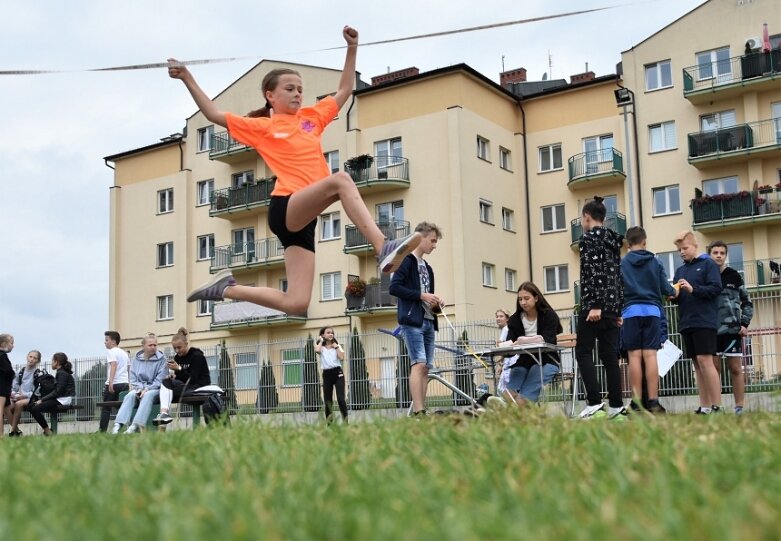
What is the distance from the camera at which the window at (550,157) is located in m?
43.2

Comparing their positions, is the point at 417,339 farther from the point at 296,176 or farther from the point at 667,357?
the point at 667,357

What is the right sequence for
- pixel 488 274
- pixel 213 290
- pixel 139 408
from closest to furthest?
pixel 213 290
pixel 139 408
pixel 488 274

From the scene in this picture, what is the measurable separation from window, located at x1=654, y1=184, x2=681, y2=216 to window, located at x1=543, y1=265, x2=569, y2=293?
4.83 metres

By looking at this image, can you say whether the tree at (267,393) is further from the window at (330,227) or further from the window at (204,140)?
the window at (204,140)

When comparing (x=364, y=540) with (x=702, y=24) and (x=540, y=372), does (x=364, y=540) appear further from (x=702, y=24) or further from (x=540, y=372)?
(x=702, y=24)

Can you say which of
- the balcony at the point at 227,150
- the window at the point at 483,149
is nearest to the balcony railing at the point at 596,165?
the window at the point at 483,149

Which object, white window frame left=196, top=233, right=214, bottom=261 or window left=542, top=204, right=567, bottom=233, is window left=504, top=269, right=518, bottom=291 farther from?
white window frame left=196, top=233, right=214, bottom=261

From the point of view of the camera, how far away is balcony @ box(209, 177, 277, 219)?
1807 inches

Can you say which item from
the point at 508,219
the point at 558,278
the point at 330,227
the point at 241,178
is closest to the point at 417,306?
the point at 558,278

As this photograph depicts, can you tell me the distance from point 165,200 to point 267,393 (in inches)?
1163

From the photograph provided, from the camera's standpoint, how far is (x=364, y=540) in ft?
7.06

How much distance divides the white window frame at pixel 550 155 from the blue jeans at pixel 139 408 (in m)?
32.3

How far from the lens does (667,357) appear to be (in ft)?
37.8

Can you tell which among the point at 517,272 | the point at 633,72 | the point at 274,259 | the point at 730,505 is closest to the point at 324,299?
the point at 274,259
